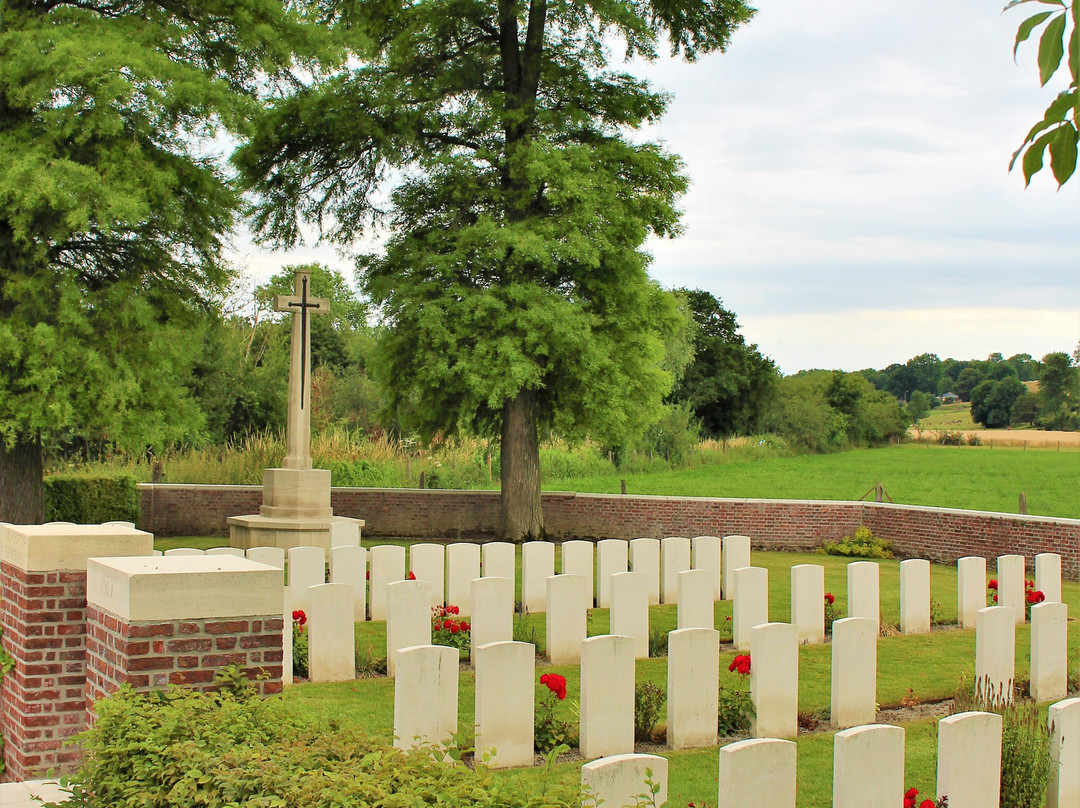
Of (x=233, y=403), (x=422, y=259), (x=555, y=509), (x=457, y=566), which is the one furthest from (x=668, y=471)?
(x=457, y=566)

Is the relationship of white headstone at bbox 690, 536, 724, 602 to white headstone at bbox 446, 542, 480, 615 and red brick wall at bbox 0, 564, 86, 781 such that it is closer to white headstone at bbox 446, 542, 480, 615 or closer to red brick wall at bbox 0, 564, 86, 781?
white headstone at bbox 446, 542, 480, 615

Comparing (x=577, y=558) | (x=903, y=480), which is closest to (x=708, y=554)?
(x=577, y=558)

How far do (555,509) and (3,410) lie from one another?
10.4 metres

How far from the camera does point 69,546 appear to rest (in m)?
5.87

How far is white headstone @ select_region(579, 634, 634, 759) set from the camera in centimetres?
682

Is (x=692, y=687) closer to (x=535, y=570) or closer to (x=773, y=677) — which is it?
(x=773, y=677)

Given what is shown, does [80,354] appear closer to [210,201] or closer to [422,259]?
[210,201]

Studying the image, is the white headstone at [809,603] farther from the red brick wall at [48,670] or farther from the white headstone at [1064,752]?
the red brick wall at [48,670]

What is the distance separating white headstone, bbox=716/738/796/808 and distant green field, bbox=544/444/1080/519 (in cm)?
2572

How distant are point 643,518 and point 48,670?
15439 mm

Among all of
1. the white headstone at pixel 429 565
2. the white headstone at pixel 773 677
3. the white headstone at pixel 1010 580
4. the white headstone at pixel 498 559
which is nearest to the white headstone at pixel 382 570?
the white headstone at pixel 429 565

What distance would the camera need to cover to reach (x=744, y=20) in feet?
68.7

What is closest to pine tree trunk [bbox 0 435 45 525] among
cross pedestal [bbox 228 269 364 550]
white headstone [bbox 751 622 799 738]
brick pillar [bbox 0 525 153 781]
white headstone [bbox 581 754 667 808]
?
cross pedestal [bbox 228 269 364 550]

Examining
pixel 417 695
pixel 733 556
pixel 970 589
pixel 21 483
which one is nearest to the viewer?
pixel 417 695
